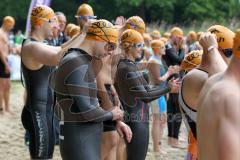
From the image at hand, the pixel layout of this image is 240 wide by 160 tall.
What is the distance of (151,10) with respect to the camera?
39.0 metres

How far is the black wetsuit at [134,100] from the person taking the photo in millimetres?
5492

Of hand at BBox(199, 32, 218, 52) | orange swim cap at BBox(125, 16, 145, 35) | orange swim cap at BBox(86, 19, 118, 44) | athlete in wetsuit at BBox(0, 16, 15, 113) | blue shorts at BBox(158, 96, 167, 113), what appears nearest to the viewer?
hand at BBox(199, 32, 218, 52)

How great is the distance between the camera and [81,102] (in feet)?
12.8

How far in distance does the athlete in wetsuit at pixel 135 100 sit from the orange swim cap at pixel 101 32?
49.5 inches

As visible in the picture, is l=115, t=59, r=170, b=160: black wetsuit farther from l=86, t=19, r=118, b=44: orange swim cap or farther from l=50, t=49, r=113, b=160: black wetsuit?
l=50, t=49, r=113, b=160: black wetsuit

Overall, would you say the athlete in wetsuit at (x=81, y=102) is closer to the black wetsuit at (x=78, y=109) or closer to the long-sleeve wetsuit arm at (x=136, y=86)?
the black wetsuit at (x=78, y=109)

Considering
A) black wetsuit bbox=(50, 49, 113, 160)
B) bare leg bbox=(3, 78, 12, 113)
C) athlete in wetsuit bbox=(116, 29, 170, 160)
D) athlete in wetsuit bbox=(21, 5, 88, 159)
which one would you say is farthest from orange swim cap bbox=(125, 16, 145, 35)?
bare leg bbox=(3, 78, 12, 113)

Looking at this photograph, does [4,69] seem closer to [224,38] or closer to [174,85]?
[174,85]

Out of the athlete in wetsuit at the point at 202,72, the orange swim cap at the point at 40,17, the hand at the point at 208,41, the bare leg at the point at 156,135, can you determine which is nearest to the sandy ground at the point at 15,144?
the bare leg at the point at 156,135

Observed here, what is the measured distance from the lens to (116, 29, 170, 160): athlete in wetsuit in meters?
5.49

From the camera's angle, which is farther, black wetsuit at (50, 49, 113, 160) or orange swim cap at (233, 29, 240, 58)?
black wetsuit at (50, 49, 113, 160)

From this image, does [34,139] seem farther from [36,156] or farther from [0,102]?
[0,102]

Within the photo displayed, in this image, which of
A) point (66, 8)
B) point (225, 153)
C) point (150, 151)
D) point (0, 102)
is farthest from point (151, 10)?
point (225, 153)

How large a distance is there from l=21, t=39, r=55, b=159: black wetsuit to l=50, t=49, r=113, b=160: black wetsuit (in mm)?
1052
